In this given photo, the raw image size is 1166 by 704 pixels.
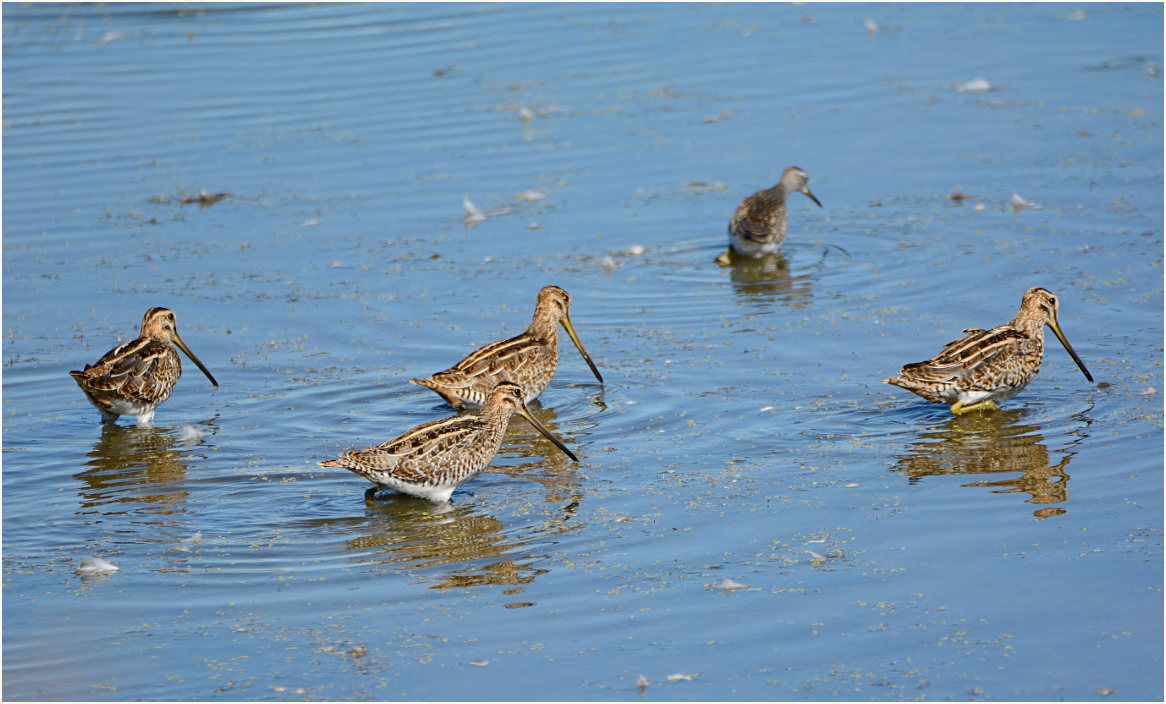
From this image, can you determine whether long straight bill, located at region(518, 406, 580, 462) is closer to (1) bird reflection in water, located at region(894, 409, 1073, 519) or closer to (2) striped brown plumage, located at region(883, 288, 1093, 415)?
(1) bird reflection in water, located at region(894, 409, 1073, 519)

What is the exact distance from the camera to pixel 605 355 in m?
10.4

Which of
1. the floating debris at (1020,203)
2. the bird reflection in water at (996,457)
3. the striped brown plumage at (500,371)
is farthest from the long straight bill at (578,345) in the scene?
the floating debris at (1020,203)

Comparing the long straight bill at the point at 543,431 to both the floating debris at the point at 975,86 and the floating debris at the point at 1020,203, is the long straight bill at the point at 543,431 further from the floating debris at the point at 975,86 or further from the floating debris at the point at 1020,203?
the floating debris at the point at 975,86

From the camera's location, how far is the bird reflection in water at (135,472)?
7.92 meters

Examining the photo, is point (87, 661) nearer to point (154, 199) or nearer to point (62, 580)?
point (62, 580)

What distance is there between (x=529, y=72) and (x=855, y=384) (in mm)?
10259

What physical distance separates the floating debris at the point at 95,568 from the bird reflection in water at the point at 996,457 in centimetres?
407

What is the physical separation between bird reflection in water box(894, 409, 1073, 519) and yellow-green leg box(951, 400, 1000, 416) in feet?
0.15

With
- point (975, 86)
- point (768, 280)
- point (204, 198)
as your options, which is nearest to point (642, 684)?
point (768, 280)

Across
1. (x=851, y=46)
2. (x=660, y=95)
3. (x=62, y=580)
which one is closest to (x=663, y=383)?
(x=62, y=580)

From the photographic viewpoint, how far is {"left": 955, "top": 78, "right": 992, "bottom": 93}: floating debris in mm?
16875

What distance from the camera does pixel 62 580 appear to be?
680cm

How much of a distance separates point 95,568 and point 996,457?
15.6ft

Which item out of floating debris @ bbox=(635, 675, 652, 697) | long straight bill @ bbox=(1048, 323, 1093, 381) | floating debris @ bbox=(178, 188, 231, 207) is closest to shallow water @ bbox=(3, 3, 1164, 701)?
floating debris @ bbox=(635, 675, 652, 697)
